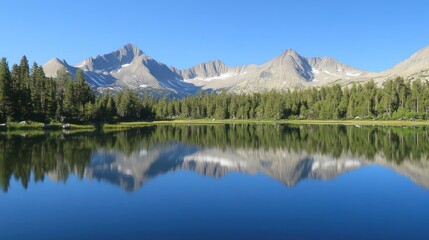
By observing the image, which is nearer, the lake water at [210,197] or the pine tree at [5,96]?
the lake water at [210,197]

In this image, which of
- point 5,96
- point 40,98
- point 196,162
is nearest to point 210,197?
point 196,162

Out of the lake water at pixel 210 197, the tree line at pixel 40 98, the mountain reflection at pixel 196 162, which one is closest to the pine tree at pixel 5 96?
the tree line at pixel 40 98

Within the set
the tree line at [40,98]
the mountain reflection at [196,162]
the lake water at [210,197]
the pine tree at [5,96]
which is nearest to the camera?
the lake water at [210,197]

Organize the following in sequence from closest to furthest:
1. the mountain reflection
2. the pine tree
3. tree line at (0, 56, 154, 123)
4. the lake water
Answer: the lake water → the mountain reflection → the pine tree → tree line at (0, 56, 154, 123)

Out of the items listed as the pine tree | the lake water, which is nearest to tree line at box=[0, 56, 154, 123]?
the pine tree

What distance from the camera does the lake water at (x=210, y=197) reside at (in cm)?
1983

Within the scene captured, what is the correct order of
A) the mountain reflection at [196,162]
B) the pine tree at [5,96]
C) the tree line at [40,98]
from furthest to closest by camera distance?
the tree line at [40,98] → the pine tree at [5,96] → the mountain reflection at [196,162]

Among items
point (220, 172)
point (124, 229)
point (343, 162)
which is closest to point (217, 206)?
point (124, 229)

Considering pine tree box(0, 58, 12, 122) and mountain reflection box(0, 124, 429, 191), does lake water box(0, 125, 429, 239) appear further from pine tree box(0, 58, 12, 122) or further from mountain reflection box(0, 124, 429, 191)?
pine tree box(0, 58, 12, 122)

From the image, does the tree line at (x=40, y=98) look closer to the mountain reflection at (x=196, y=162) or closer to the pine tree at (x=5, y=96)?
the pine tree at (x=5, y=96)

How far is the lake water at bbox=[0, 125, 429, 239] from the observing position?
1983 cm

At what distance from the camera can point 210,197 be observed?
28.0m

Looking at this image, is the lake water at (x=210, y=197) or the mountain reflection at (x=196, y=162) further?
the mountain reflection at (x=196, y=162)

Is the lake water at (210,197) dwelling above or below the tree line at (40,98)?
below
